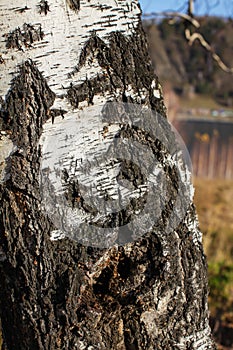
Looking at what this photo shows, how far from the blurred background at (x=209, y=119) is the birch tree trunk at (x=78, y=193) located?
2.14ft

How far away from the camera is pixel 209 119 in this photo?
1473 inches

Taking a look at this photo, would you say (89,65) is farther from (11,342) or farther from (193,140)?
(193,140)

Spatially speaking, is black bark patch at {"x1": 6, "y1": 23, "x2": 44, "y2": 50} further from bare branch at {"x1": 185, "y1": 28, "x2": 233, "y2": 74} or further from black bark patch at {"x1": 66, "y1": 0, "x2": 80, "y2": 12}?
bare branch at {"x1": 185, "y1": 28, "x2": 233, "y2": 74}

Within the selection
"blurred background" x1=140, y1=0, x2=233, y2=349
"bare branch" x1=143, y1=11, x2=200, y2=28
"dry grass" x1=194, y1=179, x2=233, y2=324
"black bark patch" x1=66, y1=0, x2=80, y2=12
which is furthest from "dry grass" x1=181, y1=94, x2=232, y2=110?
"black bark patch" x1=66, y1=0, x2=80, y2=12

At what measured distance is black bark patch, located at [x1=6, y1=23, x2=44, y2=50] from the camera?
1130 mm

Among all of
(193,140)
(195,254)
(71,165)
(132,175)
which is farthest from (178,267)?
(193,140)

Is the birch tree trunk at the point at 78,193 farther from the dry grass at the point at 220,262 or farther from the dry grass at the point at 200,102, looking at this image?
the dry grass at the point at 200,102

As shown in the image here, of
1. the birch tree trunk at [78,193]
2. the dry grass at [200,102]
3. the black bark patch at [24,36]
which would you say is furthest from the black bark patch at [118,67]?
the dry grass at [200,102]

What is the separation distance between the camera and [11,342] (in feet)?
4.42

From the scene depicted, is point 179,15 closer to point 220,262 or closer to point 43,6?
point 43,6

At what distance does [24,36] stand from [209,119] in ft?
122

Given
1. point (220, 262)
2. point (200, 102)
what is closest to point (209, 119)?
point (200, 102)

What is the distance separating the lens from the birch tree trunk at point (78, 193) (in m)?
1.15

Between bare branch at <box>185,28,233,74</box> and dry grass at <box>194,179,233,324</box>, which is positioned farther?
dry grass at <box>194,179,233,324</box>
